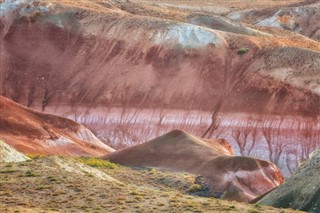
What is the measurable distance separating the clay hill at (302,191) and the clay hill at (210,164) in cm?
1094

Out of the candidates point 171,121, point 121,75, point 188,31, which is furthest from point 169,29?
point 171,121

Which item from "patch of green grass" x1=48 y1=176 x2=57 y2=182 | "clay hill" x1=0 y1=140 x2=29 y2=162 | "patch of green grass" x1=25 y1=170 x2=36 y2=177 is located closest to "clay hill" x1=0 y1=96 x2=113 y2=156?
"clay hill" x1=0 y1=140 x2=29 y2=162

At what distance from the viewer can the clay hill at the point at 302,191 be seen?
86.8ft

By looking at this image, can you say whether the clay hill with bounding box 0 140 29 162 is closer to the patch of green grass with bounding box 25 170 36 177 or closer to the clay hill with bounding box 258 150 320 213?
the patch of green grass with bounding box 25 170 36 177

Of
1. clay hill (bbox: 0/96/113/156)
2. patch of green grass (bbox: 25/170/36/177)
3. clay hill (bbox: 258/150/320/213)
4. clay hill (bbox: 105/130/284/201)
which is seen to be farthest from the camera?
clay hill (bbox: 0/96/113/156)

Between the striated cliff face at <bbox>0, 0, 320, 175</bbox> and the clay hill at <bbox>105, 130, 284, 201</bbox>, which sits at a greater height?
the clay hill at <bbox>105, 130, 284, 201</bbox>

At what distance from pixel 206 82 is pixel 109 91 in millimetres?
9690

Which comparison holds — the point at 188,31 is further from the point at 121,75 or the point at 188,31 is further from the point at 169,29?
the point at 121,75

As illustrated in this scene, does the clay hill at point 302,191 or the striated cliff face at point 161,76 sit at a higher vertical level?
the clay hill at point 302,191

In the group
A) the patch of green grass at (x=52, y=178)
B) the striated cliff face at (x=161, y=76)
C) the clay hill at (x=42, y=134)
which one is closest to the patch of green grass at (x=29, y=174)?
the patch of green grass at (x=52, y=178)

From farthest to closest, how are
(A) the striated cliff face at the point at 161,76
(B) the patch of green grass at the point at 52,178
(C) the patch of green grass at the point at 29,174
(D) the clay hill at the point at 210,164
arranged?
(A) the striated cliff face at the point at 161,76
(D) the clay hill at the point at 210,164
(C) the patch of green grass at the point at 29,174
(B) the patch of green grass at the point at 52,178

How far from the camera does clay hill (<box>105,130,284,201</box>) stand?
42.9 meters

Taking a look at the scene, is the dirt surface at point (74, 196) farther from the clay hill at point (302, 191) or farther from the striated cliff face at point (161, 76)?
the striated cliff face at point (161, 76)

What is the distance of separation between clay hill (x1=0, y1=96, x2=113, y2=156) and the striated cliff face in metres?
7.86
